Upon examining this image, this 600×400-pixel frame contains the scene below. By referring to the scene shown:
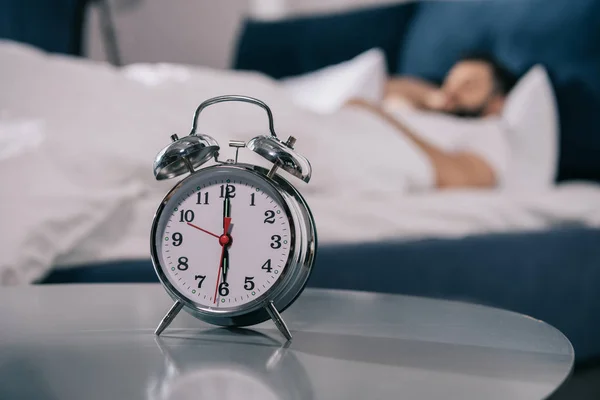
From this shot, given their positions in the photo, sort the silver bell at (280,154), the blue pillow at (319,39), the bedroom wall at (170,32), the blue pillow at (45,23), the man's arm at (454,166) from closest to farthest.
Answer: the silver bell at (280,154)
the man's arm at (454,166)
the blue pillow at (319,39)
the blue pillow at (45,23)
the bedroom wall at (170,32)

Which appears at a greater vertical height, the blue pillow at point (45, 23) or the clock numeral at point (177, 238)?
the clock numeral at point (177, 238)

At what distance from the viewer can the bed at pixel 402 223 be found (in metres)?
1.16

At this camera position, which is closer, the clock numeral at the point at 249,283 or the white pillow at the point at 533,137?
the clock numeral at the point at 249,283

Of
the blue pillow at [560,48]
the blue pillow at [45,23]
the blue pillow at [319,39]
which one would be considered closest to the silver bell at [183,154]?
the blue pillow at [560,48]

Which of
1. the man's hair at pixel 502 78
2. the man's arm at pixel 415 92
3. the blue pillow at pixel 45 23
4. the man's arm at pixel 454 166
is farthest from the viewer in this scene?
the blue pillow at pixel 45 23

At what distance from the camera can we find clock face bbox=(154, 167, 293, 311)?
0.68m

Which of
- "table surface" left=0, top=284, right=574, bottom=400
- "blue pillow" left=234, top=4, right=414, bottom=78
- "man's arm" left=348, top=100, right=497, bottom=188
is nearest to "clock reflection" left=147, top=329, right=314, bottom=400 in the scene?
"table surface" left=0, top=284, right=574, bottom=400

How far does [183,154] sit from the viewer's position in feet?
2.17

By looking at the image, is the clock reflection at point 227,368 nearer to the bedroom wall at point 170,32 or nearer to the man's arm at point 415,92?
the man's arm at point 415,92

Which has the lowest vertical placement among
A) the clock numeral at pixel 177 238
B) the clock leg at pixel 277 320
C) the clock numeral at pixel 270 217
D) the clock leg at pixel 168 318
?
the clock leg at pixel 168 318

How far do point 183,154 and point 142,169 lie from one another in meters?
0.63

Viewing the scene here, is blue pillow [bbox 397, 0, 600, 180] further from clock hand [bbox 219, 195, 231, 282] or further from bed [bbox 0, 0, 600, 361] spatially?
clock hand [bbox 219, 195, 231, 282]

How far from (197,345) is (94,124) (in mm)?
774

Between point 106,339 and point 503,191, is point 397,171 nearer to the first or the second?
point 503,191
